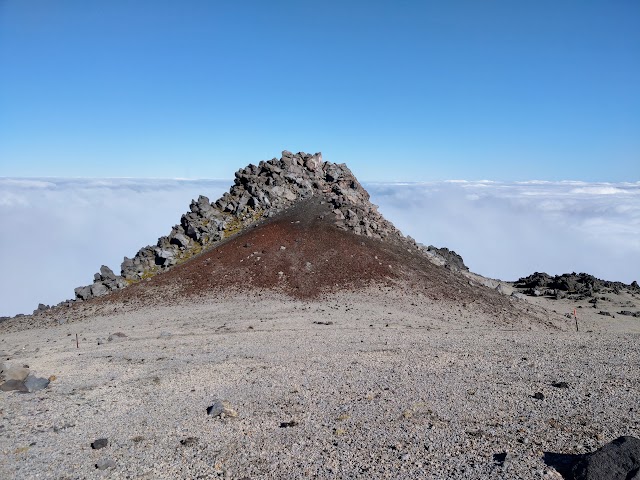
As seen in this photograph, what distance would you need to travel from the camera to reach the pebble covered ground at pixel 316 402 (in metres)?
11.4

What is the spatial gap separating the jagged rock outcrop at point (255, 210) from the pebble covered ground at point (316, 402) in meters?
12.0

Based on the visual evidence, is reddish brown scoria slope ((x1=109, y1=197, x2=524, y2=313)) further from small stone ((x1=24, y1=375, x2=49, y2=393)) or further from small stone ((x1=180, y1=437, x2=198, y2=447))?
small stone ((x1=180, y1=437, x2=198, y2=447))

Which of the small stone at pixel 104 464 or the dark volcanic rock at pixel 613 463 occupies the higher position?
the dark volcanic rock at pixel 613 463

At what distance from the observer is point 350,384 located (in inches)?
637

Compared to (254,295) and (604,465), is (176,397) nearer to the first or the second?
(604,465)

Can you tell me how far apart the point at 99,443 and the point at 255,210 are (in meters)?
31.0

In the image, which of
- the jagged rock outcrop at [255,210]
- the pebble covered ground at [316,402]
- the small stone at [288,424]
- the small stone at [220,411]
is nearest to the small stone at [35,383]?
the pebble covered ground at [316,402]

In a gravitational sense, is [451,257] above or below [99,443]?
above

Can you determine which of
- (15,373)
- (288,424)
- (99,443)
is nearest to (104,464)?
(99,443)

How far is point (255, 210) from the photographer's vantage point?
140 feet

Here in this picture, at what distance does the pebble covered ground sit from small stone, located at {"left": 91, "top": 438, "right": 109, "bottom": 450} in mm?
51

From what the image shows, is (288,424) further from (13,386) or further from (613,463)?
(13,386)

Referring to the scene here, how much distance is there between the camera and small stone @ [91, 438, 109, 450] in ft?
41.2

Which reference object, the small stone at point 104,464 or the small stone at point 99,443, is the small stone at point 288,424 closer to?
the small stone at point 104,464
